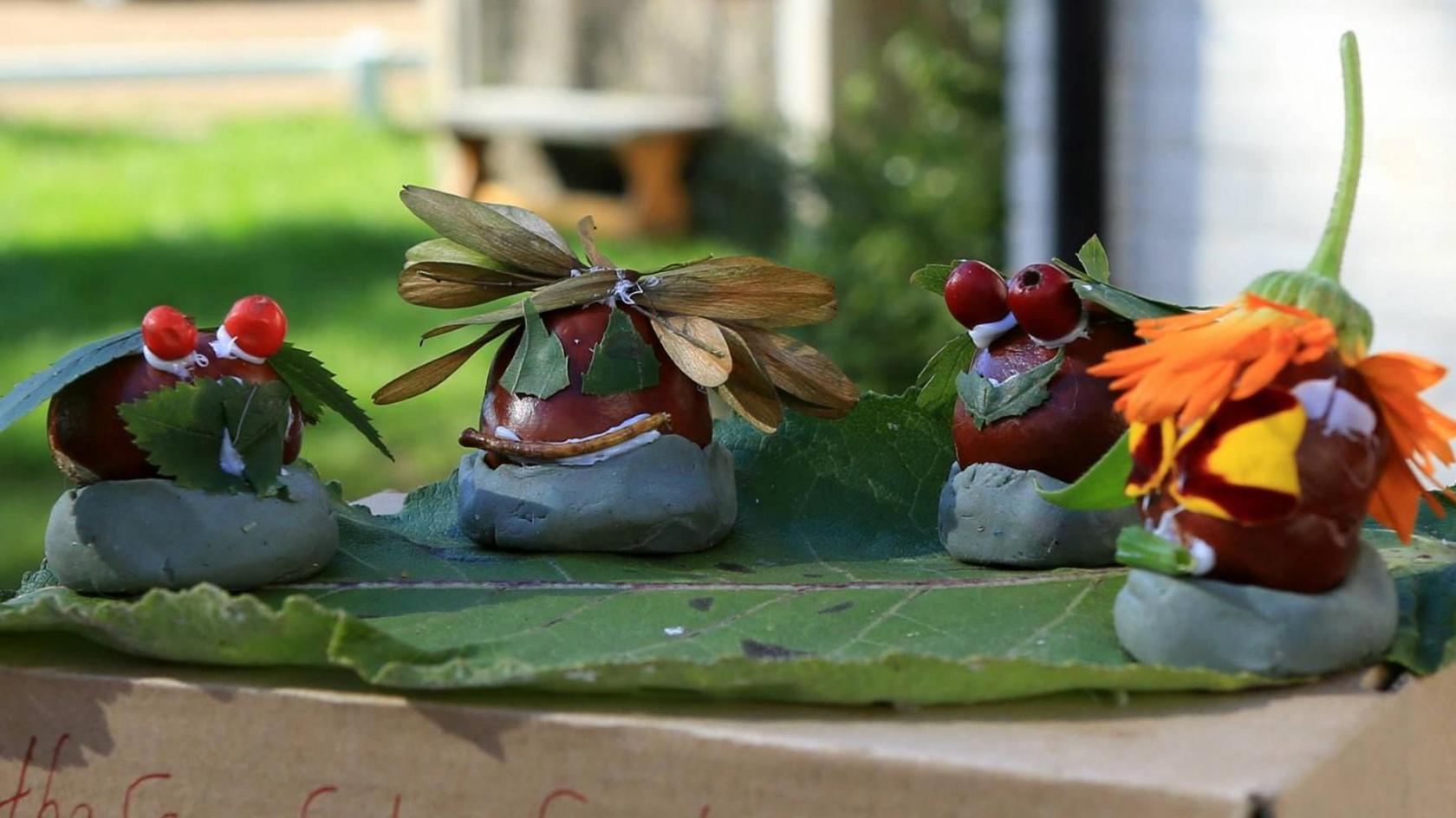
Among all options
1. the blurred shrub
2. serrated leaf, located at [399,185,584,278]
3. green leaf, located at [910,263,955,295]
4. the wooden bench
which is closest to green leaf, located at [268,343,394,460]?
serrated leaf, located at [399,185,584,278]

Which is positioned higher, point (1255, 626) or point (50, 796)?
point (1255, 626)

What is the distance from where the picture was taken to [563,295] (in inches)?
43.8

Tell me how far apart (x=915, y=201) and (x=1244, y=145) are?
1050 mm

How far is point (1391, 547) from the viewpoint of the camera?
107cm

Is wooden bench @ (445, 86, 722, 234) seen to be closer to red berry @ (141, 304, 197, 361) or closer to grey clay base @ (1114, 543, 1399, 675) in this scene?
red berry @ (141, 304, 197, 361)

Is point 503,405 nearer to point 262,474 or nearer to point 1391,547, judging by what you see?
point 262,474

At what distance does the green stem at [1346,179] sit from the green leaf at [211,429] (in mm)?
618

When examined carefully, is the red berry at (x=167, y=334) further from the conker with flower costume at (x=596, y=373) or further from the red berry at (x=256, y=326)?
the conker with flower costume at (x=596, y=373)

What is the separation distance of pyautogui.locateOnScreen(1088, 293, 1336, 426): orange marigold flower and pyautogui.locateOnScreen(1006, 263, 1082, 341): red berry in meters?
0.16

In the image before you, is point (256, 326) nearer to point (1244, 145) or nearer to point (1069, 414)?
point (1069, 414)

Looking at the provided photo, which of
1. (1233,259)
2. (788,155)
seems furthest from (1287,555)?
(788,155)

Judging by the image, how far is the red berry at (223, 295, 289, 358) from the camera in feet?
3.38

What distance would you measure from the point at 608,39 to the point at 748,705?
205 inches

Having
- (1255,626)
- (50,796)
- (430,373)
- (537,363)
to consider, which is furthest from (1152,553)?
(50,796)
